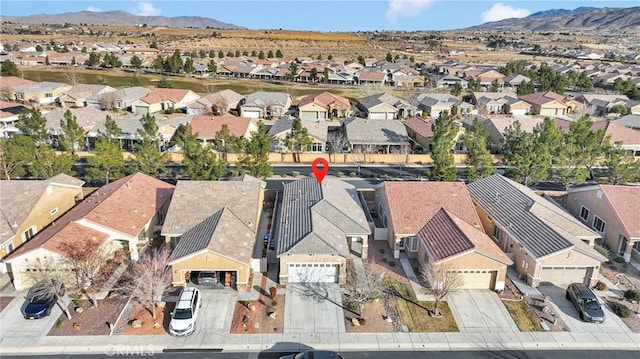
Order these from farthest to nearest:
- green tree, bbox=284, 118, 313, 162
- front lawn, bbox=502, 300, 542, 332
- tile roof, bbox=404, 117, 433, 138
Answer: tile roof, bbox=404, 117, 433, 138 → green tree, bbox=284, 118, 313, 162 → front lawn, bbox=502, 300, 542, 332

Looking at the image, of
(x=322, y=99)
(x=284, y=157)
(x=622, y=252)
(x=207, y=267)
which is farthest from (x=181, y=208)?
(x=322, y=99)

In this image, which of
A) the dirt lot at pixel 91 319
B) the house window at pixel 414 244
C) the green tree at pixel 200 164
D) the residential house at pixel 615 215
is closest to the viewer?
the dirt lot at pixel 91 319

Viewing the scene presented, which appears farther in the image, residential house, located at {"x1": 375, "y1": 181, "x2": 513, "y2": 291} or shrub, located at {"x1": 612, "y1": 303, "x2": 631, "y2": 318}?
residential house, located at {"x1": 375, "y1": 181, "x2": 513, "y2": 291}

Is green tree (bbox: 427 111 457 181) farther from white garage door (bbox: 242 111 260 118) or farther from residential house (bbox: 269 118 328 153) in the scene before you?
white garage door (bbox: 242 111 260 118)

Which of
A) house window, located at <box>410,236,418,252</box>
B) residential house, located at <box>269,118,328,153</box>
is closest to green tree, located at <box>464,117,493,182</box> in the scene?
house window, located at <box>410,236,418,252</box>

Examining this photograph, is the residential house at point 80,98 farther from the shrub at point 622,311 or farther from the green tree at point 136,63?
the shrub at point 622,311

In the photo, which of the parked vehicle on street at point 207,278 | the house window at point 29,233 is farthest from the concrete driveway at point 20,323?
the parked vehicle on street at point 207,278

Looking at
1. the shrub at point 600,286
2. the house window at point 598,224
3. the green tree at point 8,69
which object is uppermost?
the green tree at point 8,69

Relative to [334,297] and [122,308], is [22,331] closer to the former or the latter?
[122,308]

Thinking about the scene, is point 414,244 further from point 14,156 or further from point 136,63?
point 136,63
